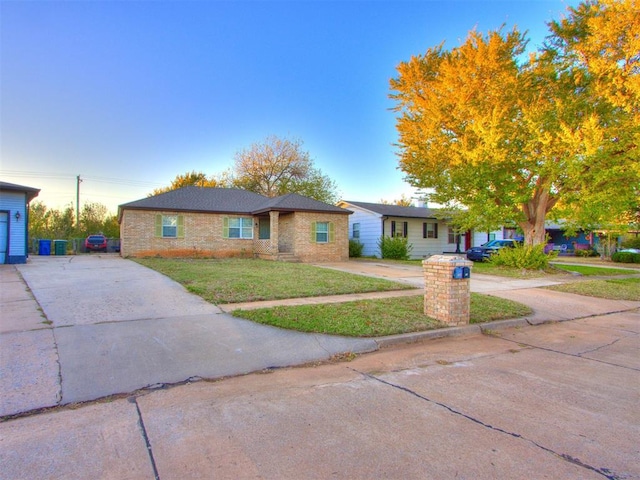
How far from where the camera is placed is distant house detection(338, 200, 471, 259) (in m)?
24.7

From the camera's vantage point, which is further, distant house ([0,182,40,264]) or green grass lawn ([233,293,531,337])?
distant house ([0,182,40,264])

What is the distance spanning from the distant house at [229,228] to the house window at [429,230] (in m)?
7.60

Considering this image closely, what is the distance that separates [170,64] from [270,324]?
12.5m

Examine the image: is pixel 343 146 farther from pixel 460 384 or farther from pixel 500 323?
pixel 460 384

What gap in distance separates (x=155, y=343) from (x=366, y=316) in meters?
3.54

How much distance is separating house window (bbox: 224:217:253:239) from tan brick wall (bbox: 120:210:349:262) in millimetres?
260

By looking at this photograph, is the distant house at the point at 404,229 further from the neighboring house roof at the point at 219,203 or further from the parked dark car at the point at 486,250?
the neighboring house roof at the point at 219,203

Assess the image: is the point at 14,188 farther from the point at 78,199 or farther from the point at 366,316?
the point at 78,199

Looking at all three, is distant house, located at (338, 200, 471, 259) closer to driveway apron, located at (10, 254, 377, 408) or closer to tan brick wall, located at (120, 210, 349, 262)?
tan brick wall, located at (120, 210, 349, 262)

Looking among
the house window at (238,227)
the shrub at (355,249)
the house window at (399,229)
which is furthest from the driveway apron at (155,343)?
the house window at (399,229)

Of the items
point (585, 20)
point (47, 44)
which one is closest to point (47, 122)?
point (47, 44)

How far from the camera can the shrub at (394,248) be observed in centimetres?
2312

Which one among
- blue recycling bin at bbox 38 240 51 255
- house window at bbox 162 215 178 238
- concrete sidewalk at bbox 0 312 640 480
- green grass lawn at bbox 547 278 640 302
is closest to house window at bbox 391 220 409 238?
green grass lawn at bbox 547 278 640 302

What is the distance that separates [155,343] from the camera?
Answer: 5031 millimetres
